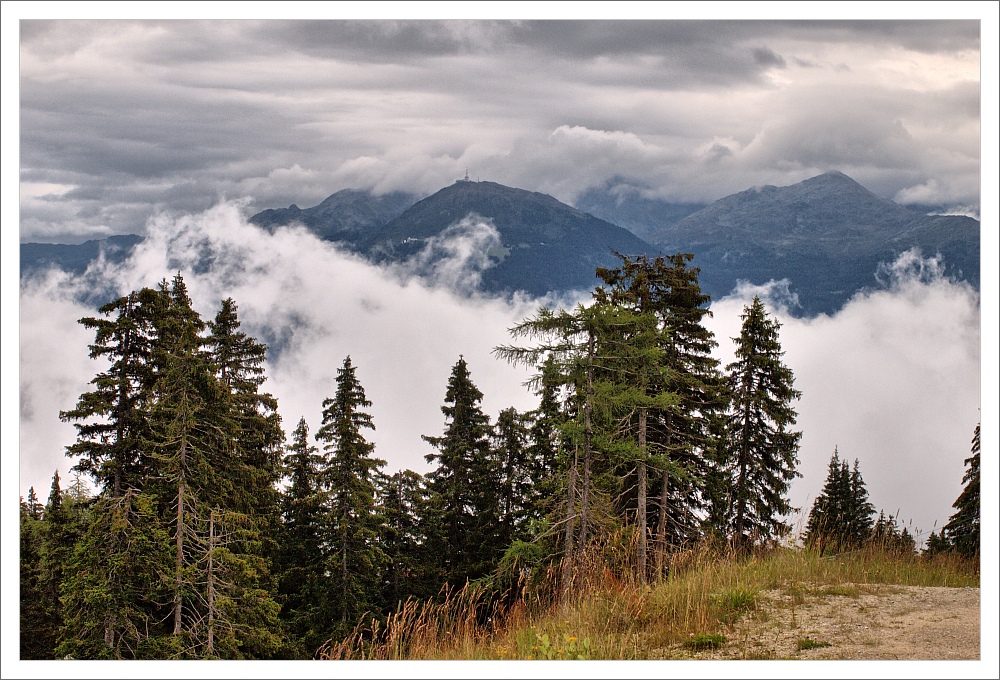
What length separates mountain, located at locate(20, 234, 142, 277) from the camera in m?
9.96

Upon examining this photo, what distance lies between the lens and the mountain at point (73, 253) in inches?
392

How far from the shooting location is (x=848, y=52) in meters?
10.5

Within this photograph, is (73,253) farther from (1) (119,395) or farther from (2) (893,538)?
(2) (893,538)

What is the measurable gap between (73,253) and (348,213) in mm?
4795

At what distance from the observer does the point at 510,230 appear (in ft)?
52.5

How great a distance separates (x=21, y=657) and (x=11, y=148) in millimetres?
6401

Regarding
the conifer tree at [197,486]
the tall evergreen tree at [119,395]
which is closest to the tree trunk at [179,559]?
the conifer tree at [197,486]

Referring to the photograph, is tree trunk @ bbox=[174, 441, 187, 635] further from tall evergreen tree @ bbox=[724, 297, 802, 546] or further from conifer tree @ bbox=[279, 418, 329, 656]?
tall evergreen tree @ bbox=[724, 297, 802, 546]

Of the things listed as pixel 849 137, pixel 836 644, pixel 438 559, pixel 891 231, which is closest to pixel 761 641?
pixel 836 644

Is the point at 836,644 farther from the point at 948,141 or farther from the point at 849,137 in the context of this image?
the point at 849,137

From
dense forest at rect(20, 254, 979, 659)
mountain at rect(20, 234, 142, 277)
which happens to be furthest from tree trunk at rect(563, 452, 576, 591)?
mountain at rect(20, 234, 142, 277)

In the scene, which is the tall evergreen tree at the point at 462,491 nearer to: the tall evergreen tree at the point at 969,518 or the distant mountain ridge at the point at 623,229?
the distant mountain ridge at the point at 623,229

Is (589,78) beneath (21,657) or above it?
above

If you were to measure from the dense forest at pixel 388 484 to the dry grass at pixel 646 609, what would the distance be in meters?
0.50
